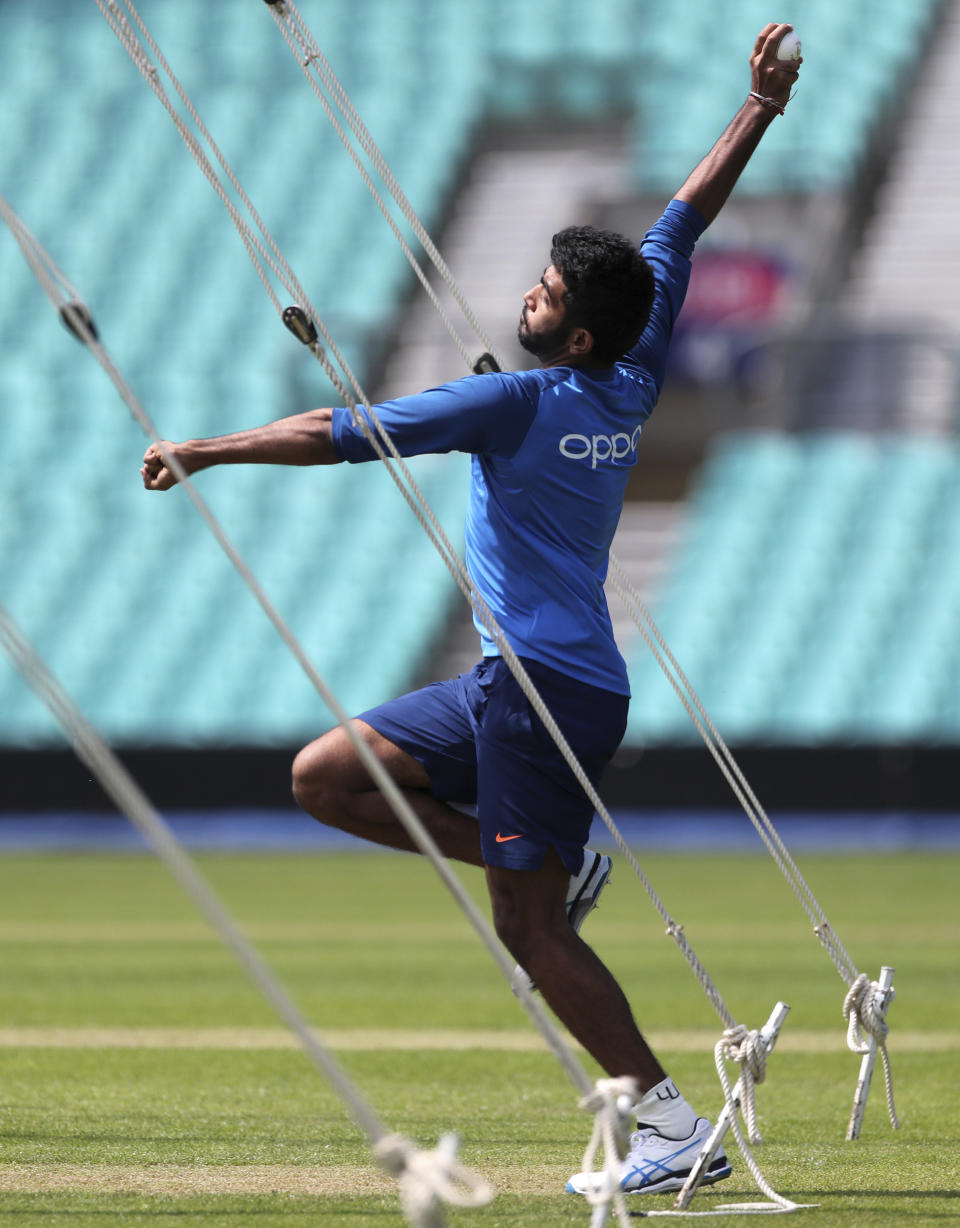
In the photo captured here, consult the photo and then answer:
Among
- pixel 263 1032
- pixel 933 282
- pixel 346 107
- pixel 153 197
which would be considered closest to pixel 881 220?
pixel 933 282

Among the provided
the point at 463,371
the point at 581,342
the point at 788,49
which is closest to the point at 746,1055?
the point at 581,342

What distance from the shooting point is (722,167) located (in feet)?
16.1

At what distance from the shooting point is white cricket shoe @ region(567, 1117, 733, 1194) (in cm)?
427

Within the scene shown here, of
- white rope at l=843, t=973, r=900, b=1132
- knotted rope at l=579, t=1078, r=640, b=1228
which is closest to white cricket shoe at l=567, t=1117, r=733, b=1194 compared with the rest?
white rope at l=843, t=973, r=900, b=1132

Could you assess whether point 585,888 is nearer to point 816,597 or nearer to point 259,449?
point 259,449

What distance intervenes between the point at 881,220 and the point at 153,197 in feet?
27.0

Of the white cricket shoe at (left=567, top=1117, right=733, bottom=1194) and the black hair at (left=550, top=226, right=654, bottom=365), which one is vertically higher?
the black hair at (left=550, top=226, right=654, bottom=365)

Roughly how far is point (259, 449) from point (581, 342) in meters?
0.87

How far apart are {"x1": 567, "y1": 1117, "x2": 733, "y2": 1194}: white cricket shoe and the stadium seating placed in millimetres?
13334

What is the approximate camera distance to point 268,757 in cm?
1803

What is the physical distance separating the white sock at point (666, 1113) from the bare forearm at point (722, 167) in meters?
2.10

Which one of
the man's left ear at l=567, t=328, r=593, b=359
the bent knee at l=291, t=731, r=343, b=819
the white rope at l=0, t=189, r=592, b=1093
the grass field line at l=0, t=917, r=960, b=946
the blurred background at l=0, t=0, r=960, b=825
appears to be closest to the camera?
the white rope at l=0, t=189, r=592, b=1093

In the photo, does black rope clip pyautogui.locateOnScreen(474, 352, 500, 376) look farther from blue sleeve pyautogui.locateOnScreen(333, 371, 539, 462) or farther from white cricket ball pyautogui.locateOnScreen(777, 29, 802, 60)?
white cricket ball pyautogui.locateOnScreen(777, 29, 802, 60)

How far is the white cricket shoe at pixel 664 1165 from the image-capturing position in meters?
4.27
